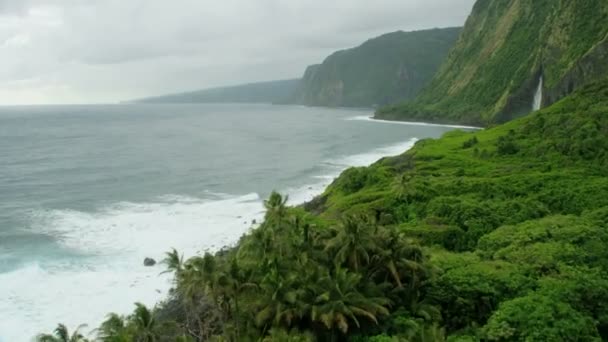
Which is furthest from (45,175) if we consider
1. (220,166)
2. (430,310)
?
(430,310)

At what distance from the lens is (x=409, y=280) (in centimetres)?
3888

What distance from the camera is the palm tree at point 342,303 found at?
32812 mm

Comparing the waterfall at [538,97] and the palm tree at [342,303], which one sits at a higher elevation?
the waterfall at [538,97]

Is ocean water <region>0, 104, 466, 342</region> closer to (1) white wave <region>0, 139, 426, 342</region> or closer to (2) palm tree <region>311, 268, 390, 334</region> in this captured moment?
(1) white wave <region>0, 139, 426, 342</region>

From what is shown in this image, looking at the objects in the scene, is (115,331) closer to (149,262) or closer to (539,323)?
(539,323)

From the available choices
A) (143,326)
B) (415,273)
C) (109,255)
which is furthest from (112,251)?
(415,273)

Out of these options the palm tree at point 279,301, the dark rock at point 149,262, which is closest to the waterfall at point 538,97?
the dark rock at point 149,262

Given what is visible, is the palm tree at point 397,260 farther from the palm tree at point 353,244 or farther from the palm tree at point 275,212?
the palm tree at point 275,212

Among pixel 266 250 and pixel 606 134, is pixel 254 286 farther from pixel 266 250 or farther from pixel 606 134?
pixel 606 134

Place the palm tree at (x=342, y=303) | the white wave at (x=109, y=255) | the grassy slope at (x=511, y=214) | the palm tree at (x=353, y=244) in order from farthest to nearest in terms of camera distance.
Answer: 1. the white wave at (x=109, y=255)
2. the palm tree at (x=353, y=244)
3. the grassy slope at (x=511, y=214)
4. the palm tree at (x=342, y=303)

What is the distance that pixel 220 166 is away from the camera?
12538 centimetres

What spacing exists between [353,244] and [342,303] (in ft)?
16.3

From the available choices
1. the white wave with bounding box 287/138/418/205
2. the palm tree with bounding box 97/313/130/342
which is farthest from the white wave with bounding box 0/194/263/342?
the palm tree with bounding box 97/313/130/342

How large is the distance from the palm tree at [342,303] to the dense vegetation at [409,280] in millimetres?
83
